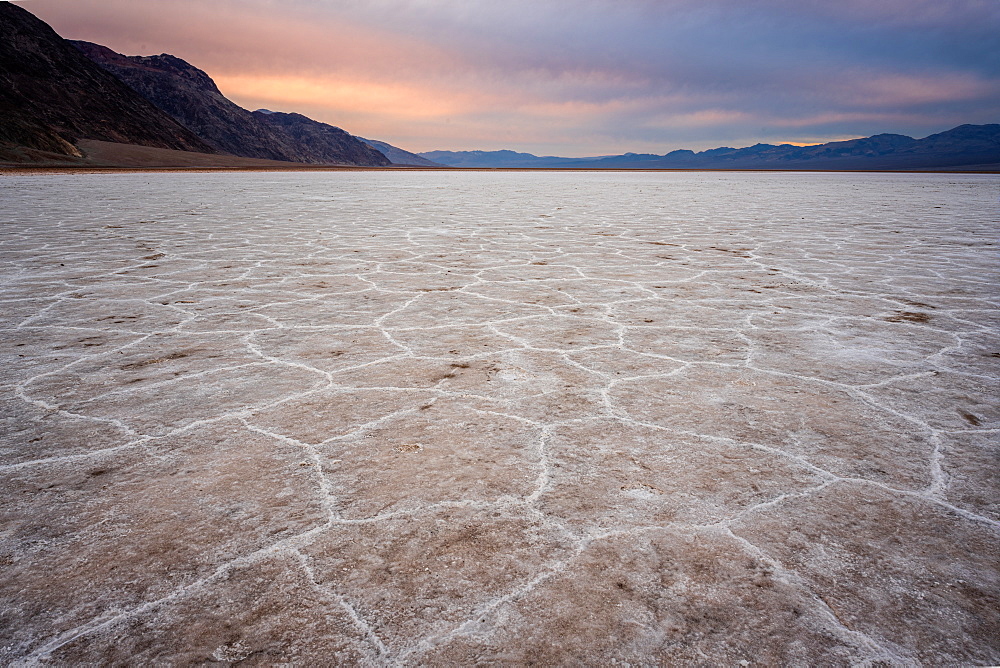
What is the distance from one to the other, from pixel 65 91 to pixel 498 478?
6409cm

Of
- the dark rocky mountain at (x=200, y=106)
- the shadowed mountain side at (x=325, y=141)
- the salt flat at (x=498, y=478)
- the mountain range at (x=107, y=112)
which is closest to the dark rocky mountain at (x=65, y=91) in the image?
the mountain range at (x=107, y=112)

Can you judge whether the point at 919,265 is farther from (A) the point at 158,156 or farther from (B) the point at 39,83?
(B) the point at 39,83

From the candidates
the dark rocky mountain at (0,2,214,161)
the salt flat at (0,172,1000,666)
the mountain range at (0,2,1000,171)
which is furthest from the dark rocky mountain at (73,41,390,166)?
the salt flat at (0,172,1000,666)

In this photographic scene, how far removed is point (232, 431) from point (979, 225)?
8.97 meters

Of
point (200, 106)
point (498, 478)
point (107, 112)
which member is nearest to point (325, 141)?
point (200, 106)

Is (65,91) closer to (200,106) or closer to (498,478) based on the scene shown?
(200,106)

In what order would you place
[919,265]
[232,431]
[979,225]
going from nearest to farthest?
[232,431]
[919,265]
[979,225]

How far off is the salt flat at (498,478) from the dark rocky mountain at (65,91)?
49.2m

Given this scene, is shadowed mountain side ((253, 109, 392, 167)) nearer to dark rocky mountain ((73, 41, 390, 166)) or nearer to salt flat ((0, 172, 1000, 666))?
dark rocky mountain ((73, 41, 390, 166))

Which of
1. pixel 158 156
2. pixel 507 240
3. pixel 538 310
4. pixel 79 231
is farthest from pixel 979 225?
pixel 158 156

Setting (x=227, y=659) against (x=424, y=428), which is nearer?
(x=227, y=659)

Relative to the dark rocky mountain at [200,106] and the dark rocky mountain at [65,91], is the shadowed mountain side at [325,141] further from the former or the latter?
the dark rocky mountain at [65,91]

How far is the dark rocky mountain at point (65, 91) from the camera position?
151ft

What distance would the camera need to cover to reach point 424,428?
63.9 inches
